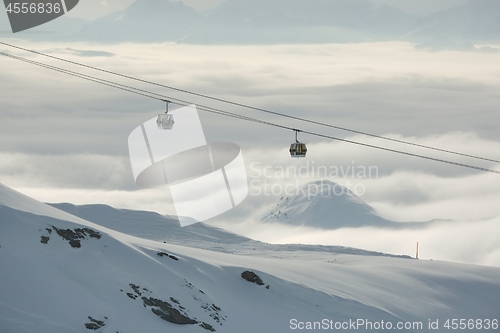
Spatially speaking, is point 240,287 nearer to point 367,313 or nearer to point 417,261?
point 367,313

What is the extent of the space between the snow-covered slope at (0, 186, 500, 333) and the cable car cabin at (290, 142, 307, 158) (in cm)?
772

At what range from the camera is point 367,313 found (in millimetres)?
40688

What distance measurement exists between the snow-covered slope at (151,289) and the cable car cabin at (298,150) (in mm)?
7725

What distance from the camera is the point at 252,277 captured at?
1553 inches

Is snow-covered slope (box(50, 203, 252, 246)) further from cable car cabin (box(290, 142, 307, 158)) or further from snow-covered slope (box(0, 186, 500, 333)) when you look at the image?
cable car cabin (box(290, 142, 307, 158))

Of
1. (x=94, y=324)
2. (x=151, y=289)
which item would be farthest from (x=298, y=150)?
(x=94, y=324)

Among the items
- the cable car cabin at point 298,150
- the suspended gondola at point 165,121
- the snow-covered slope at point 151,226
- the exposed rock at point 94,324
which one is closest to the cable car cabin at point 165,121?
the suspended gondola at point 165,121

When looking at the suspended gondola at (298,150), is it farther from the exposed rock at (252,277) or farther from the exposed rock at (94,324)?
the exposed rock at (94,324)

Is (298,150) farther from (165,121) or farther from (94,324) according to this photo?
(94,324)

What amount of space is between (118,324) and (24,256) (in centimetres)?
518

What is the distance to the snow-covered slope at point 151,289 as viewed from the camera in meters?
29.3

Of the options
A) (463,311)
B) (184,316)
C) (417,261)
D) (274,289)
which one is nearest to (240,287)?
(274,289)

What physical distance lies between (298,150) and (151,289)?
944 centimetres

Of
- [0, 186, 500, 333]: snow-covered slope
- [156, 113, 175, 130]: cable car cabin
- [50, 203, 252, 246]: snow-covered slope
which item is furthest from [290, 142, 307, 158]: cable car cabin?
[50, 203, 252, 246]: snow-covered slope
